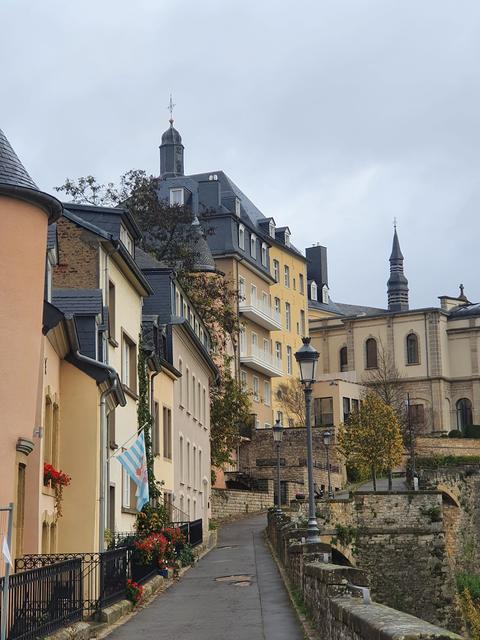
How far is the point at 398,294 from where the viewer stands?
116375 millimetres

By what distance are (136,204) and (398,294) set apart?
228 ft

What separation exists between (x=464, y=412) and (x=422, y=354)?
19.7ft

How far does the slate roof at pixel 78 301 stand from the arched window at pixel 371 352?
74004 millimetres

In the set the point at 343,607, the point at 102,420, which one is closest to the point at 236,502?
the point at 102,420

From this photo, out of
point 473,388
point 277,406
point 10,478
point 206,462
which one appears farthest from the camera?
point 473,388

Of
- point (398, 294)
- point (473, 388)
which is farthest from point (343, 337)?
point (398, 294)

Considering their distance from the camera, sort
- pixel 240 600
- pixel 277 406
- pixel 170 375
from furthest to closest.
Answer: pixel 277 406
pixel 170 375
pixel 240 600

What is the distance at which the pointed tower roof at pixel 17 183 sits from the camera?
16.4 m

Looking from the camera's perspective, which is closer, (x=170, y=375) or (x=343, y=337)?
(x=170, y=375)

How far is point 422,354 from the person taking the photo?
307ft

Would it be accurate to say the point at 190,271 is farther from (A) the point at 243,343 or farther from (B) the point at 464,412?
(B) the point at 464,412

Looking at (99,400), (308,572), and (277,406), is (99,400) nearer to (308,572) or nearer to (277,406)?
(308,572)

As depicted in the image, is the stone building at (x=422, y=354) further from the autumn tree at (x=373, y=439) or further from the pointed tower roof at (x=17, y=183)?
the pointed tower roof at (x=17, y=183)

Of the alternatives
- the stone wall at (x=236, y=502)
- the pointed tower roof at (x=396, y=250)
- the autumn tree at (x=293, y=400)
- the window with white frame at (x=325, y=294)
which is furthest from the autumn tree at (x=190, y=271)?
the pointed tower roof at (x=396, y=250)
